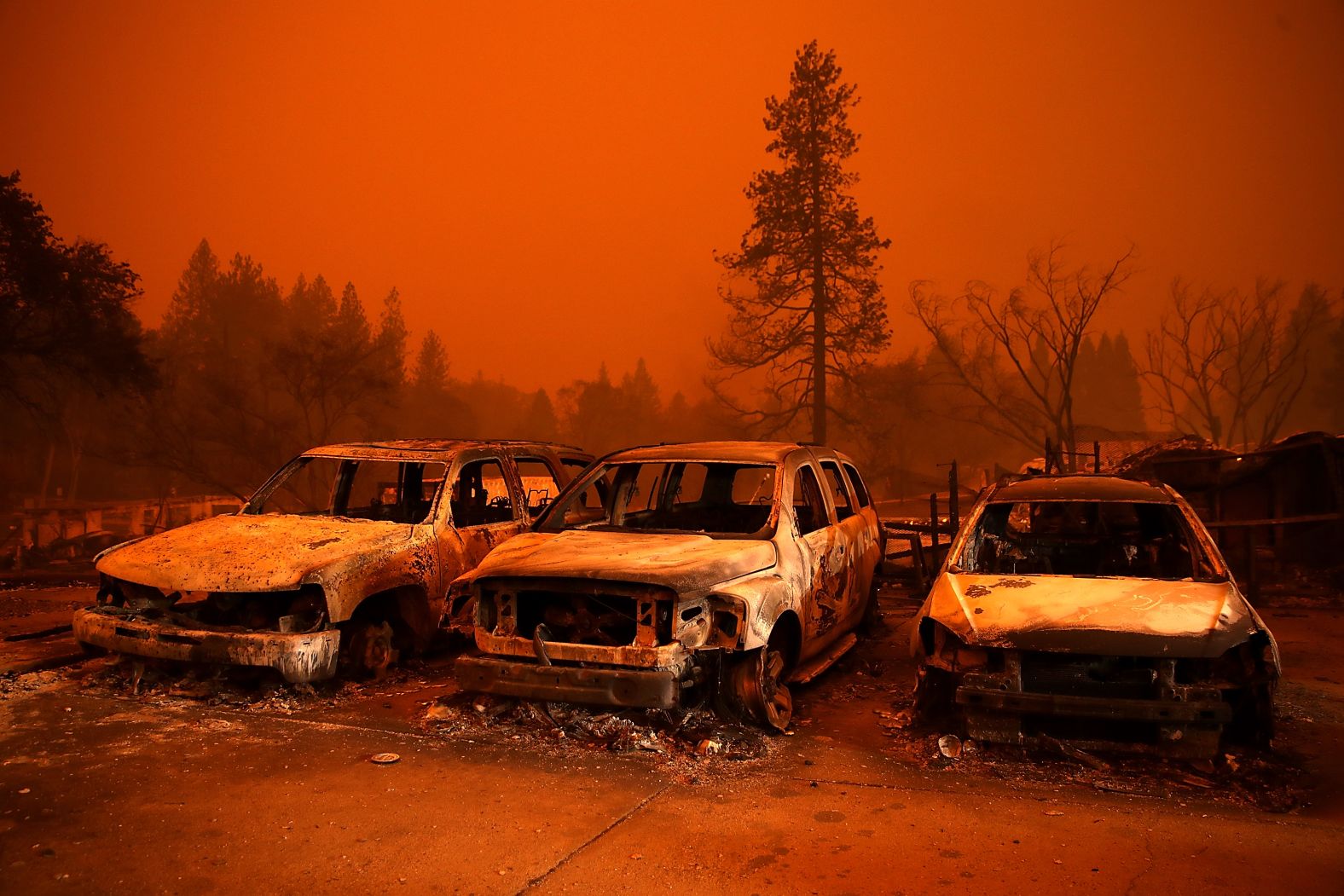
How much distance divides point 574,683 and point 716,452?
89.2 inches

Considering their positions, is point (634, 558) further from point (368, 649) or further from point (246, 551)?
point (246, 551)

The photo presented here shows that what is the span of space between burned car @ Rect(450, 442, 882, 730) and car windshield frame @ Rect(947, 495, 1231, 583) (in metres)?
1.03

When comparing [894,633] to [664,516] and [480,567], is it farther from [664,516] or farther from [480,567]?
[480,567]

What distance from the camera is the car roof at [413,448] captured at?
7.46 m

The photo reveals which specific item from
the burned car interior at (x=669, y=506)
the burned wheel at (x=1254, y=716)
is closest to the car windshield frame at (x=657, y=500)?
the burned car interior at (x=669, y=506)

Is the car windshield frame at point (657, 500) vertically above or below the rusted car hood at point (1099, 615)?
above

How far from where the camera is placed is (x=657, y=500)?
7527 mm

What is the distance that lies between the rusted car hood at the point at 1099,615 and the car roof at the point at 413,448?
148 inches

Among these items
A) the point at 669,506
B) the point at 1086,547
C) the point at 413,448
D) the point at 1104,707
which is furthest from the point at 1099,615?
the point at 413,448

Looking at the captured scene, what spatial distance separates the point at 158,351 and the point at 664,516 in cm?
5061

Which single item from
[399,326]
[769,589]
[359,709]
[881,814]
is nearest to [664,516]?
[769,589]

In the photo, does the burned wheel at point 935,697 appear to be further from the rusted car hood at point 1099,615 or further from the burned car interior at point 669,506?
the burned car interior at point 669,506

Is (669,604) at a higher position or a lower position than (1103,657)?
higher

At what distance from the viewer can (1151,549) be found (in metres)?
6.74
